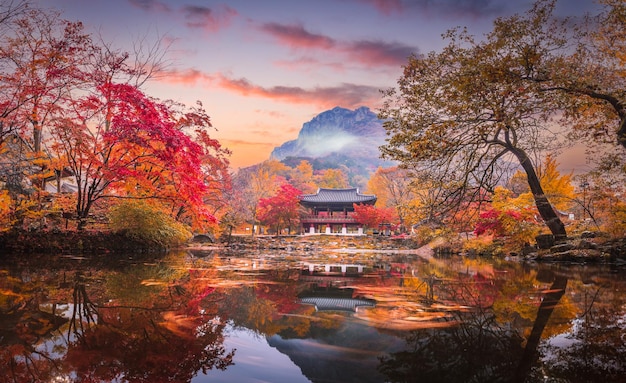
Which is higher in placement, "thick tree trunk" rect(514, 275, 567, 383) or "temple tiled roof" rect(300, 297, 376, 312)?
"thick tree trunk" rect(514, 275, 567, 383)

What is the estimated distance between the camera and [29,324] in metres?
3.49

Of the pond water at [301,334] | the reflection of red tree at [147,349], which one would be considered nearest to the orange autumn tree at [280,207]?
the pond water at [301,334]

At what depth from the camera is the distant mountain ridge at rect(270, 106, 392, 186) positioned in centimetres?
15299

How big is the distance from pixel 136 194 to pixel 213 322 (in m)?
12.5

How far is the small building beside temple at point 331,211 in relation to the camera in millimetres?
43062

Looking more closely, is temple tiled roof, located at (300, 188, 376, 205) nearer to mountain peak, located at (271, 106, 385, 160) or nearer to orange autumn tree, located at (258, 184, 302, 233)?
orange autumn tree, located at (258, 184, 302, 233)

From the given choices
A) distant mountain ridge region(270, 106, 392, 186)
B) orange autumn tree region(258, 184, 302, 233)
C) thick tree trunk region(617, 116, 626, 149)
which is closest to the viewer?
thick tree trunk region(617, 116, 626, 149)

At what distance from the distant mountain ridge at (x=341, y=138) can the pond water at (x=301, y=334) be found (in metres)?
Answer: 139

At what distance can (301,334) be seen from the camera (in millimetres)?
3533

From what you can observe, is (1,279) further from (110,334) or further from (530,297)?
(530,297)

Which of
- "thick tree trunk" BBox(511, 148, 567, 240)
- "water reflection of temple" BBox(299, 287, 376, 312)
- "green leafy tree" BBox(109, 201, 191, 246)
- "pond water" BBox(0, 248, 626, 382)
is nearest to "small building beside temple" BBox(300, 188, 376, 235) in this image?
"green leafy tree" BBox(109, 201, 191, 246)

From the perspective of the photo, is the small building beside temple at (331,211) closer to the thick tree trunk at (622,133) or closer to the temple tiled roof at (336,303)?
the thick tree trunk at (622,133)

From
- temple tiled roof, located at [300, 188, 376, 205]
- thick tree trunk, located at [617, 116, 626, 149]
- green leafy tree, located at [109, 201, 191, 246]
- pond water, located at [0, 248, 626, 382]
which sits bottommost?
pond water, located at [0, 248, 626, 382]

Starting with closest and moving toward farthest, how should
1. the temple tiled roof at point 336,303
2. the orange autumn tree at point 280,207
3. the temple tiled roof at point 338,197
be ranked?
1. the temple tiled roof at point 336,303
2. the orange autumn tree at point 280,207
3. the temple tiled roof at point 338,197
